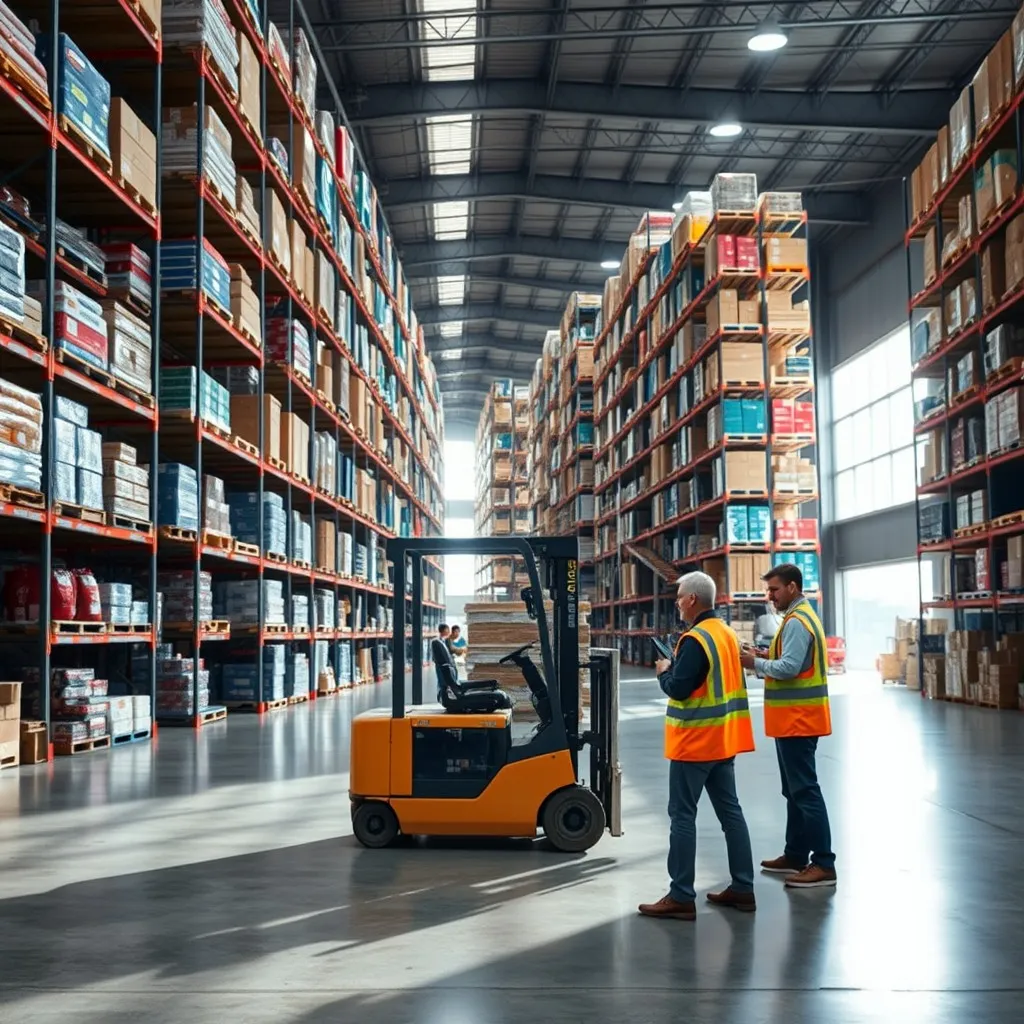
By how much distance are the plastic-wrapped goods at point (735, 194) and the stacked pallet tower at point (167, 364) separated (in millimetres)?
5471

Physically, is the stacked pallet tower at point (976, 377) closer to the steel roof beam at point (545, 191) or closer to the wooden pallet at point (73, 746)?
the wooden pallet at point (73, 746)

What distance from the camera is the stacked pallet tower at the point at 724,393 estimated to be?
17.3 meters

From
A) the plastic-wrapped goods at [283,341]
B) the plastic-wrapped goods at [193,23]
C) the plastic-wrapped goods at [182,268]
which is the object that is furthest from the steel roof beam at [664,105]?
the plastic-wrapped goods at [182,268]

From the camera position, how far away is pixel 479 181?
83.1 ft

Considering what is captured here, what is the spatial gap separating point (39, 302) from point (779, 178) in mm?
19809

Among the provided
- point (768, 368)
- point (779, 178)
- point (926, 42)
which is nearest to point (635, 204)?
point (779, 178)

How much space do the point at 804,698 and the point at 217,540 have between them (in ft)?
25.1

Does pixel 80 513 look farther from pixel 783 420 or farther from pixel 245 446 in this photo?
pixel 783 420

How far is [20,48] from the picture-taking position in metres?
7.53

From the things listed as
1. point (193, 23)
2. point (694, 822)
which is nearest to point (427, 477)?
point (193, 23)

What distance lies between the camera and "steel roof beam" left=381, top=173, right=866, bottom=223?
25094 mm

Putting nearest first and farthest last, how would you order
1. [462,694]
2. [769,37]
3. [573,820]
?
[573,820] → [462,694] → [769,37]

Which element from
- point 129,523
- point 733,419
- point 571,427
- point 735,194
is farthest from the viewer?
point 571,427

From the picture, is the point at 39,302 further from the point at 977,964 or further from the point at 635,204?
the point at 635,204
